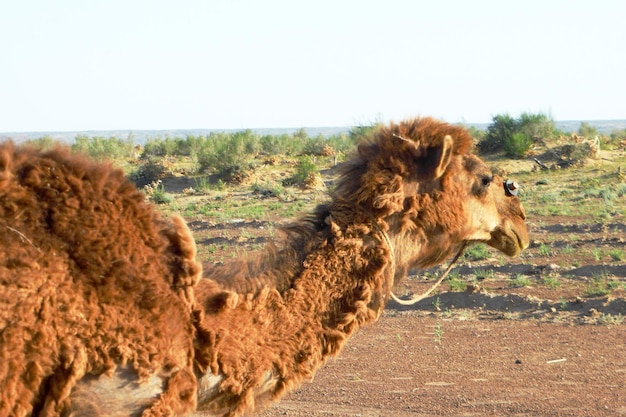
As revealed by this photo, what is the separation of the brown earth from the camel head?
320 centimetres

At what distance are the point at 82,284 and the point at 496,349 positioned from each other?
7.33 m

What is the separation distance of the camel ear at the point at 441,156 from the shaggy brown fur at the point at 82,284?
58.7 inches

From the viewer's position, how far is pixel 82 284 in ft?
13.9

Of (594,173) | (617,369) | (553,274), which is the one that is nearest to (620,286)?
(553,274)

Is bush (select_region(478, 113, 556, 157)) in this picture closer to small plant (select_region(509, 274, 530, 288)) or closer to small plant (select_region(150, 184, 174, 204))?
small plant (select_region(150, 184, 174, 204))

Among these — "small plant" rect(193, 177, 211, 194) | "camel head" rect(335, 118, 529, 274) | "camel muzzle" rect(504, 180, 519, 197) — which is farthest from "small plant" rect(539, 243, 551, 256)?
"small plant" rect(193, 177, 211, 194)

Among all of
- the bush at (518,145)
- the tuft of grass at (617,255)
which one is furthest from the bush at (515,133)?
the tuft of grass at (617,255)

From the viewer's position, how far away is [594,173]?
28625 millimetres

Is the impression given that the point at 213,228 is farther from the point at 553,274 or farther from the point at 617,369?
the point at 617,369

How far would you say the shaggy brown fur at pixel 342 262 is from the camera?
4.65 m

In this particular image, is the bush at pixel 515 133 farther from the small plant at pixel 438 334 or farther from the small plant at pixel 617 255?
the small plant at pixel 438 334

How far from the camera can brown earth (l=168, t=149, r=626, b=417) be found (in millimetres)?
8641

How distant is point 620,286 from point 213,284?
10207 mm

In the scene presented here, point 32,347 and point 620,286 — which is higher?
point 32,347
